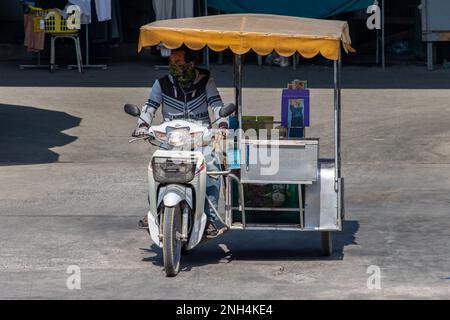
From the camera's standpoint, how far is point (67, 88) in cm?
1859

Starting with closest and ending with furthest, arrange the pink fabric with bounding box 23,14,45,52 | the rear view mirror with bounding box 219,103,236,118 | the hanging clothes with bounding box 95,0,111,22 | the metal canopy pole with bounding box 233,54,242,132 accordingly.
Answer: the rear view mirror with bounding box 219,103,236,118 → the metal canopy pole with bounding box 233,54,242,132 → the pink fabric with bounding box 23,14,45,52 → the hanging clothes with bounding box 95,0,111,22

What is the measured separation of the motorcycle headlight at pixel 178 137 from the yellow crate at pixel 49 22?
10.4 metres

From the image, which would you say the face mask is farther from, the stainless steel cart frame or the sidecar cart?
the stainless steel cart frame

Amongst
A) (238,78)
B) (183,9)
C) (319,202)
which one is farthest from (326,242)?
(183,9)

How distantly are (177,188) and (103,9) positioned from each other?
11.5 metres

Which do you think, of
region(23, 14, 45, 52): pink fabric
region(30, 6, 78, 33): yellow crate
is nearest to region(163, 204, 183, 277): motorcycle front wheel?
region(30, 6, 78, 33): yellow crate

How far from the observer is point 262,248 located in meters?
10.2

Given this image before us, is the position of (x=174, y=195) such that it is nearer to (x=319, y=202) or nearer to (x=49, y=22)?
(x=319, y=202)

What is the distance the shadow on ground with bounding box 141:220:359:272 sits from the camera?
9.62m

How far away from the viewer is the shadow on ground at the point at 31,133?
14883 millimetres

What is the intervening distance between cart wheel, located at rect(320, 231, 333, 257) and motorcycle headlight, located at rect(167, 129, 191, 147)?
4.58ft

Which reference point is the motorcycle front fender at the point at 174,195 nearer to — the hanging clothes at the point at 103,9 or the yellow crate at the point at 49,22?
the yellow crate at the point at 49,22
